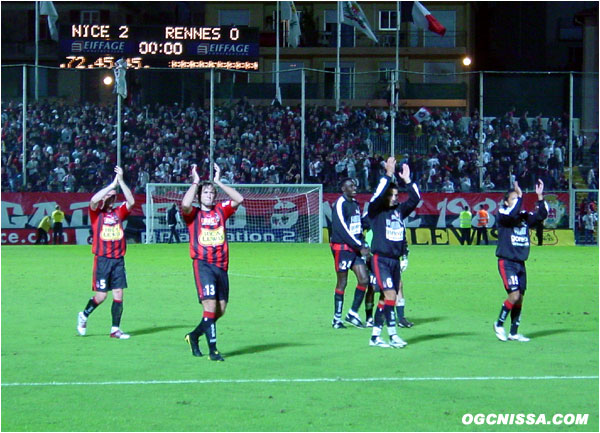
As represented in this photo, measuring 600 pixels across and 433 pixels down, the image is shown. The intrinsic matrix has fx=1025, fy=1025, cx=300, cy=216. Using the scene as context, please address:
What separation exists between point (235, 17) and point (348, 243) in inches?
2001

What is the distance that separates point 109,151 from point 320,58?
24.8 meters

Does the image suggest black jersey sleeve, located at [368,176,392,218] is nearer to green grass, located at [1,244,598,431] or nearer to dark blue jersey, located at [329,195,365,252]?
green grass, located at [1,244,598,431]

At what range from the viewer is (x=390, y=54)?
6269 cm

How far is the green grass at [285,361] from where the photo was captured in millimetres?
9555

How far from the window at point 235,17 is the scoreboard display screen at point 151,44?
14167mm

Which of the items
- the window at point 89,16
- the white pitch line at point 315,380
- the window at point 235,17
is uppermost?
the window at point 89,16

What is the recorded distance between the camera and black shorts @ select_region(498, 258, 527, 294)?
46.9 feet

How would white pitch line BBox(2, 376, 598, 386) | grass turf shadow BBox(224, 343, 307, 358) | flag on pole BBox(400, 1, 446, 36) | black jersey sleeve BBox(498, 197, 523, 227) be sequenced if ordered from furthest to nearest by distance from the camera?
flag on pole BBox(400, 1, 446, 36), black jersey sleeve BBox(498, 197, 523, 227), grass turf shadow BBox(224, 343, 307, 358), white pitch line BBox(2, 376, 598, 386)

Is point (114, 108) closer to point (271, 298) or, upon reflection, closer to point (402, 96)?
point (402, 96)

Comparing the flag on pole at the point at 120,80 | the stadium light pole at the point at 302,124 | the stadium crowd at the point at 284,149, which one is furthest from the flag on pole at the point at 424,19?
the flag on pole at the point at 120,80

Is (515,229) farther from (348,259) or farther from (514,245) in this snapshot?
(348,259)

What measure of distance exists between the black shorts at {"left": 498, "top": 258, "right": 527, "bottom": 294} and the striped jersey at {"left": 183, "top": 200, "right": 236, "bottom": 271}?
4.12m
